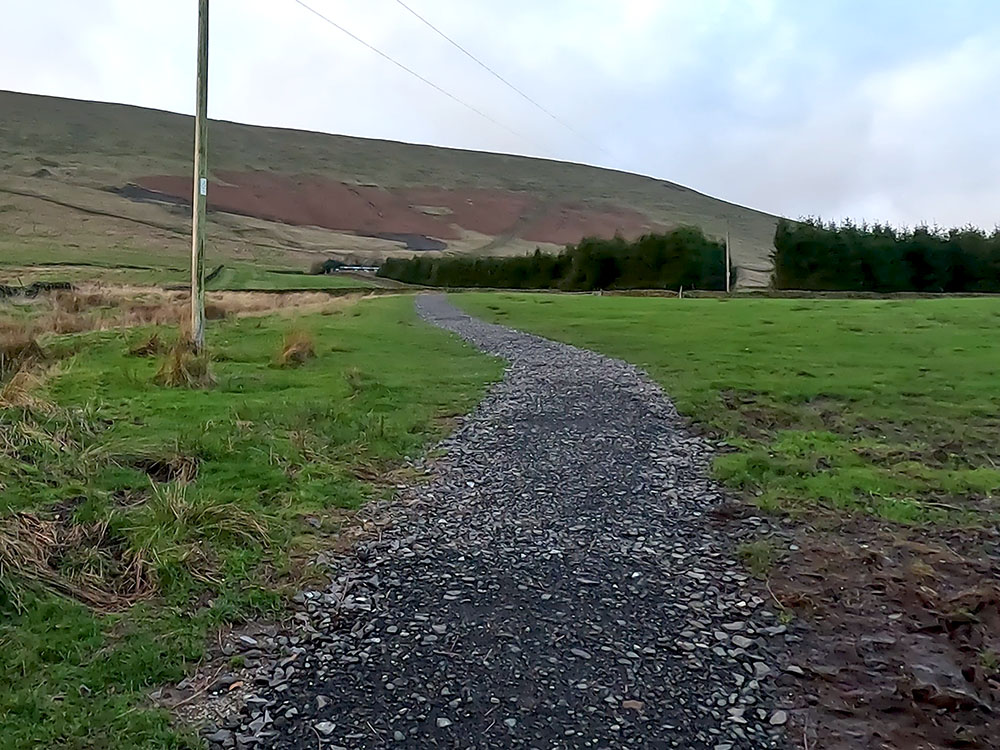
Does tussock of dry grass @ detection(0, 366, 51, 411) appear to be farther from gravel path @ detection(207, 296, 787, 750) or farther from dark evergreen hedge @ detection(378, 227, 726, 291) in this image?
dark evergreen hedge @ detection(378, 227, 726, 291)

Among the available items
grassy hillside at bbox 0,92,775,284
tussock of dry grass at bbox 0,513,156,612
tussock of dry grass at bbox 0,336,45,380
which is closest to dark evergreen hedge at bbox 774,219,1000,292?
grassy hillside at bbox 0,92,775,284

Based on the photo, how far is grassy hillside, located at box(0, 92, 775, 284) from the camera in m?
88.2

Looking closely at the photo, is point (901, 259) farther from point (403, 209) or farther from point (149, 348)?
point (403, 209)

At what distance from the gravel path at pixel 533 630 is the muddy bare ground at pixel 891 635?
27 centimetres

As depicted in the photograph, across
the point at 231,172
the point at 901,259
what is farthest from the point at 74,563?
the point at 231,172

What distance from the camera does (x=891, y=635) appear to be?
4.93m

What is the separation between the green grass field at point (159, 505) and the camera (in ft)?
13.5

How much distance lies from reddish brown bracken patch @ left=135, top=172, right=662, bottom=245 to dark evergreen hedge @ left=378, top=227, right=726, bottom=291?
1654 inches

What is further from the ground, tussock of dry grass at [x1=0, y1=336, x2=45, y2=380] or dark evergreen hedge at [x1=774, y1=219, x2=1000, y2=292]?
dark evergreen hedge at [x1=774, y1=219, x2=1000, y2=292]

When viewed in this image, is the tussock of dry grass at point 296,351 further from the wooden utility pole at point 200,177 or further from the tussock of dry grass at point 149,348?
the tussock of dry grass at point 149,348

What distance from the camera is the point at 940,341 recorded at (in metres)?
20.7

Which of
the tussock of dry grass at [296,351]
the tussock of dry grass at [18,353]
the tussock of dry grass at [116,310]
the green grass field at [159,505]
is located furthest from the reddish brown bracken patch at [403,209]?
the green grass field at [159,505]

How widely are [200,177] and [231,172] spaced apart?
115 meters

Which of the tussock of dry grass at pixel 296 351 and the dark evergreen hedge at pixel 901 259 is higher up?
the dark evergreen hedge at pixel 901 259
